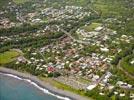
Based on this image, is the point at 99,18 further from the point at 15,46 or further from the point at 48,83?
the point at 48,83

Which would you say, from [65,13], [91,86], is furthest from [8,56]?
[65,13]

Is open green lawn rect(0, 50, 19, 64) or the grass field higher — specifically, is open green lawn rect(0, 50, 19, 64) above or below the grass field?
below

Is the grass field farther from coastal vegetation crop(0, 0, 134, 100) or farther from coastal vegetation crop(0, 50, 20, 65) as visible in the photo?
coastal vegetation crop(0, 50, 20, 65)

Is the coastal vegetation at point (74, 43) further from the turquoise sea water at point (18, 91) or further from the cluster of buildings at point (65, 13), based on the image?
the turquoise sea water at point (18, 91)

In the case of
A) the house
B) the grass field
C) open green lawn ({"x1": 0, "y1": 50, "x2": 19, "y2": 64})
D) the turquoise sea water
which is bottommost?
the turquoise sea water

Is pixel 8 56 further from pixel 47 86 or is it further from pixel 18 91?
pixel 47 86

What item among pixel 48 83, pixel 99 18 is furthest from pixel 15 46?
pixel 99 18

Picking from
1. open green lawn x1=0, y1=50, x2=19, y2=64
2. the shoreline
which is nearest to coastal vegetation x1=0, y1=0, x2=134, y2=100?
open green lawn x1=0, y1=50, x2=19, y2=64

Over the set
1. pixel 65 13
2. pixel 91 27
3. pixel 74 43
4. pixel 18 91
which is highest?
pixel 74 43
